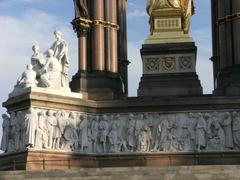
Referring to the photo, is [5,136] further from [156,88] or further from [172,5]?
[172,5]

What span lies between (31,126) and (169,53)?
26.4ft

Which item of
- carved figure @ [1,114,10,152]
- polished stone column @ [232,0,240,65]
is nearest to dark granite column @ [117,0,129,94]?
polished stone column @ [232,0,240,65]

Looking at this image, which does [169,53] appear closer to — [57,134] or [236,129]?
[236,129]

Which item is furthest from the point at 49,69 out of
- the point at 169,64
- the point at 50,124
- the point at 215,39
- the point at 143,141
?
the point at 215,39

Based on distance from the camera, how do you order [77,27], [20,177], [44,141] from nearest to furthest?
1. [20,177]
2. [44,141]
3. [77,27]

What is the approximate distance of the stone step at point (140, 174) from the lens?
1088 inches

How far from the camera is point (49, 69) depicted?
1378 inches

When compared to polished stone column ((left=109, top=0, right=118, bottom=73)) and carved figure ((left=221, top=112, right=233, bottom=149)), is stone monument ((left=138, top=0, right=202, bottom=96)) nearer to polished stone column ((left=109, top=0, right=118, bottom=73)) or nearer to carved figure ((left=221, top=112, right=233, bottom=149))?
polished stone column ((left=109, top=0, right=118, bottom=73))

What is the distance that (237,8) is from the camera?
116 feet

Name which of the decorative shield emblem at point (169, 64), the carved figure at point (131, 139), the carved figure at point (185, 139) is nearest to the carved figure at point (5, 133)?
the carved figure at point (131, 139)

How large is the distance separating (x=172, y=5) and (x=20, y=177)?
1376 centimetres

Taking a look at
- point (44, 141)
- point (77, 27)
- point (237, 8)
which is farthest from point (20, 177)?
point (237, 8)

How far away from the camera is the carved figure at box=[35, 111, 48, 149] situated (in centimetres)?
3315

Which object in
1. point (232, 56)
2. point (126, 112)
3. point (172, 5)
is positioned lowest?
point (126, 112)
